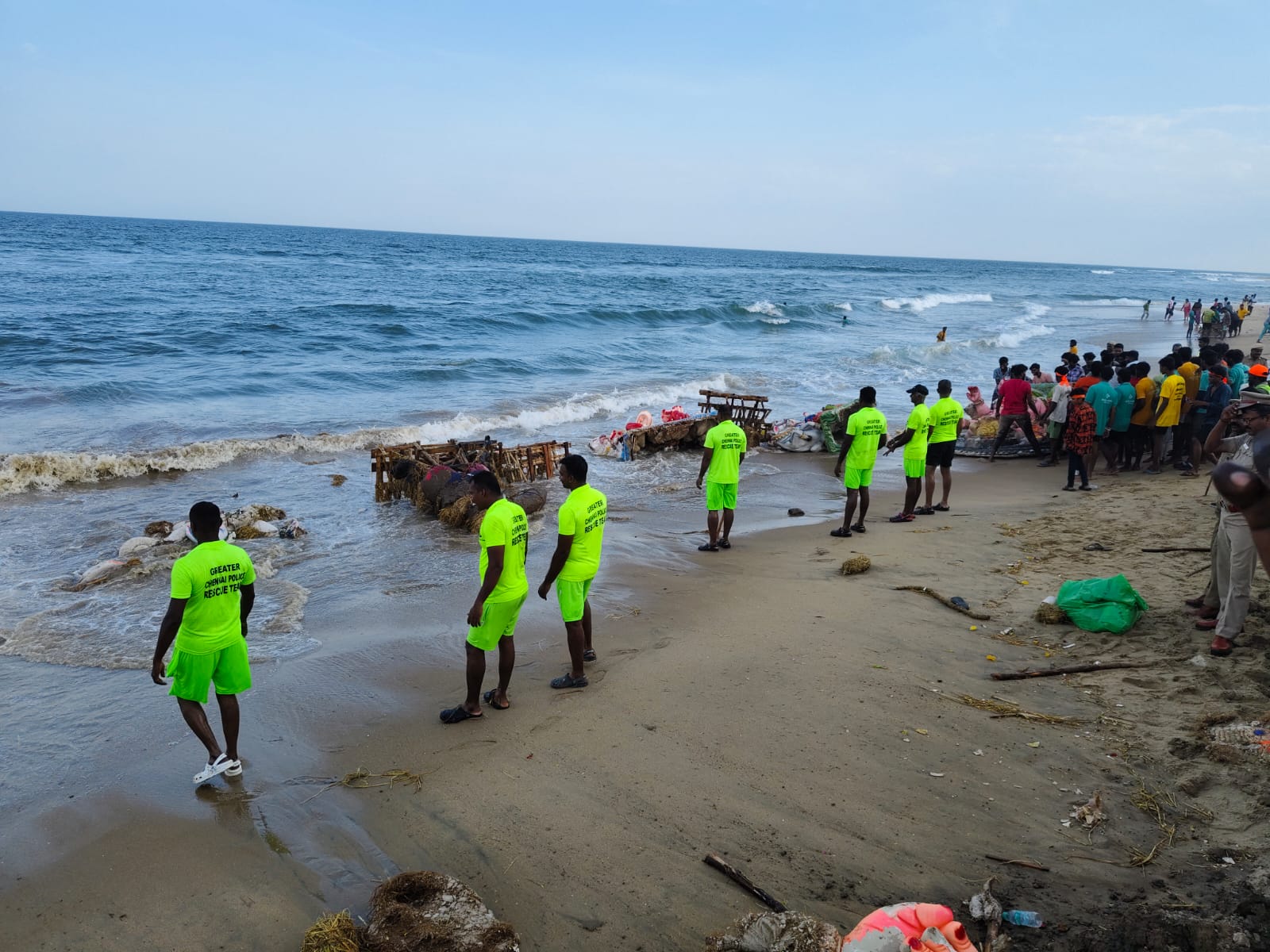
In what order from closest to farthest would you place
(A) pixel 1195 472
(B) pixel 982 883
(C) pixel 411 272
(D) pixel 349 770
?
(B) pixel 982 883 → (D) pixel 349 770 → (A) pixel 1195 472 → (C) pixel 411 272

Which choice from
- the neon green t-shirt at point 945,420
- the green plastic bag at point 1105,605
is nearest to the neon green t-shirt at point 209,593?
the green plastic bag at point 1105,605

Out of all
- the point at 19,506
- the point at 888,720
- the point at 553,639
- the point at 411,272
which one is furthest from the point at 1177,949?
the point at 411,272

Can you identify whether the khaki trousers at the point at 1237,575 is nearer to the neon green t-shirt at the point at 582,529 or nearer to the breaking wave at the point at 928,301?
the neon green t-shirt at the point at 582,529

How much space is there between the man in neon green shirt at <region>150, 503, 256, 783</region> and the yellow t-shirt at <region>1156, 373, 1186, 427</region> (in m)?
13.1

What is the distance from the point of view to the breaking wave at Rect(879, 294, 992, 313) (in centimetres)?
5716

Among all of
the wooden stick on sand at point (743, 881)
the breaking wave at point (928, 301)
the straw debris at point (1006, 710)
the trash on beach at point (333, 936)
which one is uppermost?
the breaking wave at point (928, 301)

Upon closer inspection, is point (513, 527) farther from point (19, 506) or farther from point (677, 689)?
point (19, 506)

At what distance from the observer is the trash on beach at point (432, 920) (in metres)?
3.60

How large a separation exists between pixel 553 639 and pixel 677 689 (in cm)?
167

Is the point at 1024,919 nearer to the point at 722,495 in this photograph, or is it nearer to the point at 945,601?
the point at 945,601

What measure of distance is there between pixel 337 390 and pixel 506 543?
61.0 ft

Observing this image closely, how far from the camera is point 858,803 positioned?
4660mm

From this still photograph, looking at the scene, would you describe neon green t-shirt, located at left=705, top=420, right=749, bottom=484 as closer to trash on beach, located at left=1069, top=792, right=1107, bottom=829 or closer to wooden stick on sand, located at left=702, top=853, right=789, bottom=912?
trash on beach, located at left=1069, top=792, right=1107, bottom=829

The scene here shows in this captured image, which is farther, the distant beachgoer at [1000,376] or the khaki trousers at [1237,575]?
the distant beachgoer at [1000,376]
